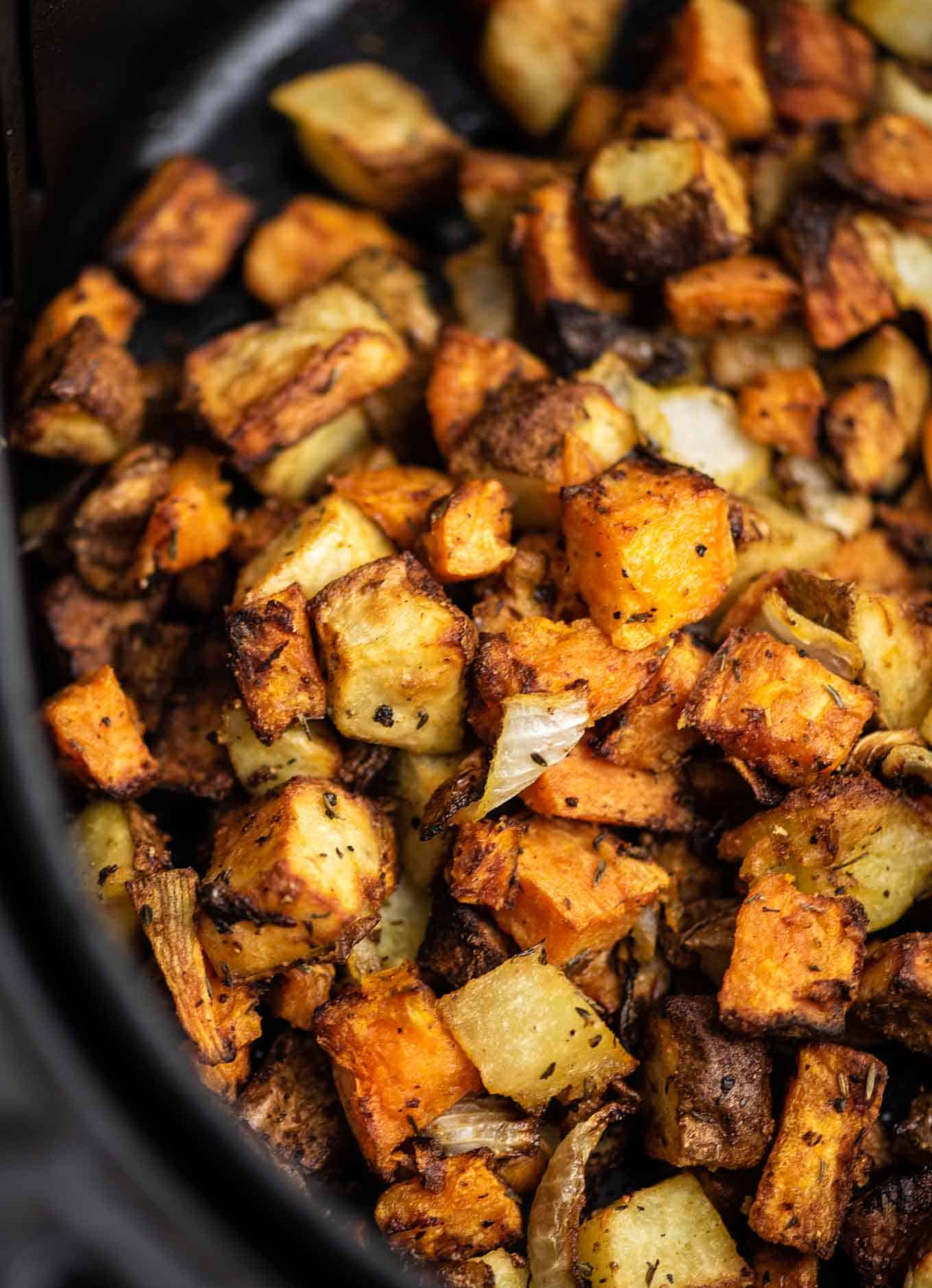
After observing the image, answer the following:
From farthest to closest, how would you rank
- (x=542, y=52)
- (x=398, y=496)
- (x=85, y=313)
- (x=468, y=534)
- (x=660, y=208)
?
(x=542, y=52) → (x=85, y=313) → (x=660, y=208) → (x=398, y=496) → (x=468, y=534)

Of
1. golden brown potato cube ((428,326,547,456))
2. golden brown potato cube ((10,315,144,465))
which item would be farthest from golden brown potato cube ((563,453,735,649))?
golden brown potato cube ((10,315,144,465))

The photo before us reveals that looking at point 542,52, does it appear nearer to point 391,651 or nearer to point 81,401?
point 81,401

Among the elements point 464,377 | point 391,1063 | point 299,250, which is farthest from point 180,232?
point 391,1063

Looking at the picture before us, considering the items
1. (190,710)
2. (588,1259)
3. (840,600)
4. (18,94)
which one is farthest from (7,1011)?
(18,94)

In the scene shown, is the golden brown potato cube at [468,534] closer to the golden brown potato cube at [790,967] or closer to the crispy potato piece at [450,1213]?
the golden brown potato cube at [790,967]

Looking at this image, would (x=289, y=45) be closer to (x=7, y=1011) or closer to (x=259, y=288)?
(x=259, y=288)

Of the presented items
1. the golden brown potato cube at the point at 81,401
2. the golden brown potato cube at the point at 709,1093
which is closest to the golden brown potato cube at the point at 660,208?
the golden brown potato cube at the point at 81,401
